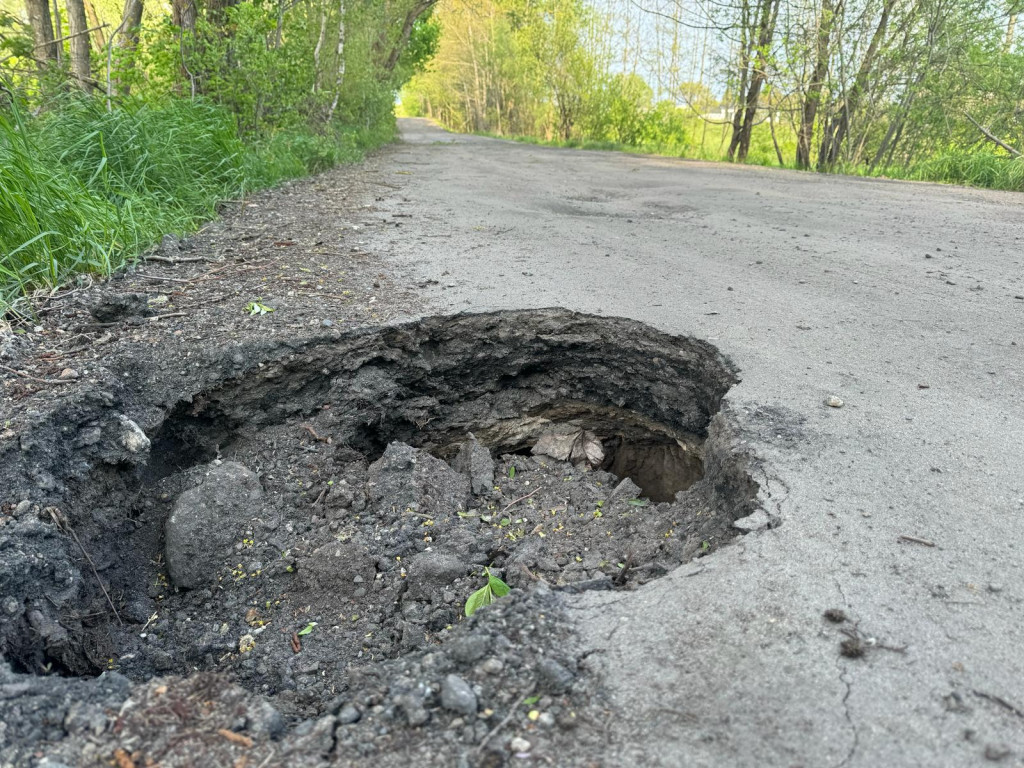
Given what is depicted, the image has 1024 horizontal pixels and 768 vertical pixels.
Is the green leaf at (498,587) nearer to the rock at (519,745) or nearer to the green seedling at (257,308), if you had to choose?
the rock at (519,745)

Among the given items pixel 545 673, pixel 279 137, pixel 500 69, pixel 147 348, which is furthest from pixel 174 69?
pixel 500 69

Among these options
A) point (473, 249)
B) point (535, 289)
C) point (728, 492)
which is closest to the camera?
point (728, 492)

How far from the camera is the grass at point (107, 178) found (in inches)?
134

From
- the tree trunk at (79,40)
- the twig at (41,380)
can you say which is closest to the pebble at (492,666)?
the twig at (41,380)

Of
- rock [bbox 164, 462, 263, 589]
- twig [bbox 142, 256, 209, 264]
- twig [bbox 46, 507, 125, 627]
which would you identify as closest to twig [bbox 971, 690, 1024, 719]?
rock [bbox 164, 462, 263, 589]

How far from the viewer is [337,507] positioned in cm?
271

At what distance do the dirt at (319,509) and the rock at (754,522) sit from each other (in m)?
0.09

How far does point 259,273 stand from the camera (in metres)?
4.05

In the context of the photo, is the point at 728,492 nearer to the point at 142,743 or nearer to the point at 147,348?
the point at 142,743

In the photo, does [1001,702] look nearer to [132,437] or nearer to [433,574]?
[433,574]

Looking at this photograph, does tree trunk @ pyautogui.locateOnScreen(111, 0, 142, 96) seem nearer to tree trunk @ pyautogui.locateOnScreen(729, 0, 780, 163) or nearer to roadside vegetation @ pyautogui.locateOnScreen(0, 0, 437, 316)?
roadside vegetation @ pyautogui.locateOnScreen(0, 0, 437, 316)

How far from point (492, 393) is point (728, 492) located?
1.79 m

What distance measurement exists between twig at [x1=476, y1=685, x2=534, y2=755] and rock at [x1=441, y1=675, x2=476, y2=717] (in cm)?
6

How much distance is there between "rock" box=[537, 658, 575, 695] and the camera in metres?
1.45
